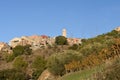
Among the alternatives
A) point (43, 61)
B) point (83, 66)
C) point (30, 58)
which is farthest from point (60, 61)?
point (30, 58)

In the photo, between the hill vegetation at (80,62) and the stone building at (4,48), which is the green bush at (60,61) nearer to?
the hill vegetation at (80,62)

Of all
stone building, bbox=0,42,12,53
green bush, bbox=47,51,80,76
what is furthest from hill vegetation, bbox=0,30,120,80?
stone building, bbox=0,42,12,53

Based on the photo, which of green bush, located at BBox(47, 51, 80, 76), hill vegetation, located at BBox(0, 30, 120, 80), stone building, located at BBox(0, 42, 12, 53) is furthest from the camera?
stone building, located at BBox(0, 42, 12, 53)

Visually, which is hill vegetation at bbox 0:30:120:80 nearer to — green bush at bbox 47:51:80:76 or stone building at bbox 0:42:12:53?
green bush at bbox 47:51:80:76

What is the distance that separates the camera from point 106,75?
400 inches

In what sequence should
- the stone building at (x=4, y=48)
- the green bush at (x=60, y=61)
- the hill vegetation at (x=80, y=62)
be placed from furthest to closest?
the stone building at (x=4, y=48), the green bush at (x=60, y=61), the hill vegetation at (x=80, y=62)

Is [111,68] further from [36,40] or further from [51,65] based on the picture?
[36,40]

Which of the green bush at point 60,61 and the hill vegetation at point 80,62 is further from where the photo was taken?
the green bush at point 60,61

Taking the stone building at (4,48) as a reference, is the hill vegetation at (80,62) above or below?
below

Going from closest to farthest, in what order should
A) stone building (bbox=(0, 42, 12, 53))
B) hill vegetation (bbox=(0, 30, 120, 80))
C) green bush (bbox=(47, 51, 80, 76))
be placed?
hill vegetation (bbox=(0, 30, 120, 80)), green bush (bbox=(47, 51, 80, 76)), stone building (bbox=(0, 42, 12, 53))

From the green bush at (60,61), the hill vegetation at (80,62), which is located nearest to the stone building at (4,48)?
the hill vegetation at (80,62)

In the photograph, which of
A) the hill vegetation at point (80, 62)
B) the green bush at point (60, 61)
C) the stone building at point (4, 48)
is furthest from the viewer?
the stone building at point (4, 48)

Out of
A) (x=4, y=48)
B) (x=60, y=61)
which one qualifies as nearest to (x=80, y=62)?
(x=60, y=61)

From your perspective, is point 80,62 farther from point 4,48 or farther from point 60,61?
point 4,48
